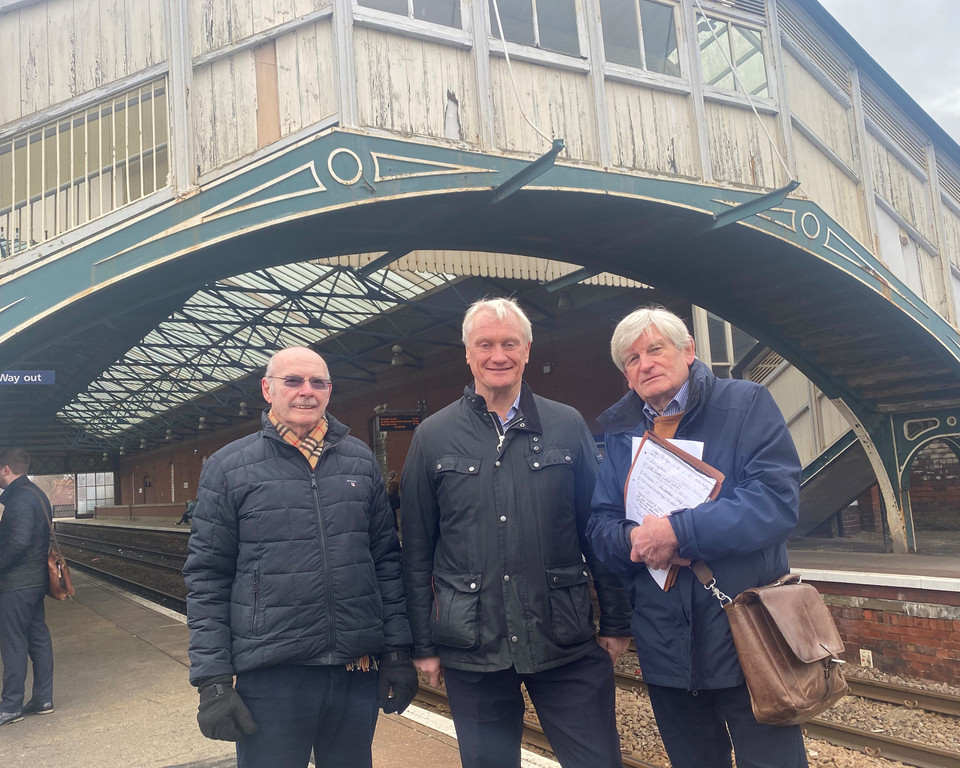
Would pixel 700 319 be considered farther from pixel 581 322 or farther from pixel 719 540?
pixel 719 540

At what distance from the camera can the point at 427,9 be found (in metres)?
6.41

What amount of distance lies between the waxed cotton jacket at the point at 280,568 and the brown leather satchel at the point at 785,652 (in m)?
1.22

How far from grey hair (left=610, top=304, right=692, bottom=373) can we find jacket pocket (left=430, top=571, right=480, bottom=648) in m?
0.94

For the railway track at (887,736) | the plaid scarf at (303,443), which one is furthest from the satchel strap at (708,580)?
the railway track at (887,736)

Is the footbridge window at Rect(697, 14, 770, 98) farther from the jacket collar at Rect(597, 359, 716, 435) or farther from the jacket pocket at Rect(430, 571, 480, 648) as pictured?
the jacket pocket at Rect(430, 571, 480, 648)

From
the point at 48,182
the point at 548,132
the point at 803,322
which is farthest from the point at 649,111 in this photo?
the point at 48,182

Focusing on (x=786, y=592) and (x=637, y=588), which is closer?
(x=786, y=592)

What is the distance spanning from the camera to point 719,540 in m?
2.08

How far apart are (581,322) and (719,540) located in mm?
13711

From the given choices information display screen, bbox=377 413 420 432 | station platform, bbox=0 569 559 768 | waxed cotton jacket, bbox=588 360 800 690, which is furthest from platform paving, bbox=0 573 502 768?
information display screen, bbox=377 413 420 432

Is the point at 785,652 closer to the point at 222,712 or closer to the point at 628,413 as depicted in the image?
the point at 628,413

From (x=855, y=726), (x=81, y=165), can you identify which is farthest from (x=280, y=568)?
(x=855, y=726)

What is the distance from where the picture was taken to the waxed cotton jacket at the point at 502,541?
2408 millimetres

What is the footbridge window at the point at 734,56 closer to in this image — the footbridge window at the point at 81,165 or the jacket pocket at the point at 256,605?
the footbridge window at the point at 81,165
